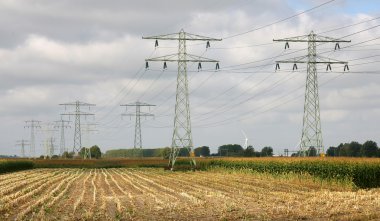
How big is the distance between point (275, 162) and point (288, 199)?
1084 inches

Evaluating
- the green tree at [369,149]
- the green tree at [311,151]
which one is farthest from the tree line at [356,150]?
the green tree at [311,151]

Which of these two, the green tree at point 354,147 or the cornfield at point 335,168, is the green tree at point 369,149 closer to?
the green tree at point 354,147

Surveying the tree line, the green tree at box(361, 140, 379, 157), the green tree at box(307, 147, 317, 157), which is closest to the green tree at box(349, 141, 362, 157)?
the tree line

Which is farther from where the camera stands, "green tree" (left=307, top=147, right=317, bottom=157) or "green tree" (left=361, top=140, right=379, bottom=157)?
"green tree" (left=361, top=140, right=379, bottom=157)

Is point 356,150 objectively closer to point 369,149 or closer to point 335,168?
point 369,149

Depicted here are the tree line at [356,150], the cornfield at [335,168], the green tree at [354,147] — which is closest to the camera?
the cornfield at [335,168]

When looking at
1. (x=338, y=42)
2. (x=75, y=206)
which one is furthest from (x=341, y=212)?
(x=338, y=42)

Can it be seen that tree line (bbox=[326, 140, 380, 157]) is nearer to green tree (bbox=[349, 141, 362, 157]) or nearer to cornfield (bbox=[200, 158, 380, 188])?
green tree (bbox=[349, 141, 362, 157])

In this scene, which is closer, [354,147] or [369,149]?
[369,149]

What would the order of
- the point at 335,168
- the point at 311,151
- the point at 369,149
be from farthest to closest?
the point at 369,149 < the point at 311,151 < the point at 335,168

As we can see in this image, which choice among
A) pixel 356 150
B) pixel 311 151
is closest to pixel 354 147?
pixel 356 150

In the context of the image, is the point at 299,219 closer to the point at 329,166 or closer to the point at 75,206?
the point at 75,206

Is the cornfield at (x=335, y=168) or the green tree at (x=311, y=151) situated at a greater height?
the green tree at (x=311, y=151)

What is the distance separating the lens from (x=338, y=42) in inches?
2302
